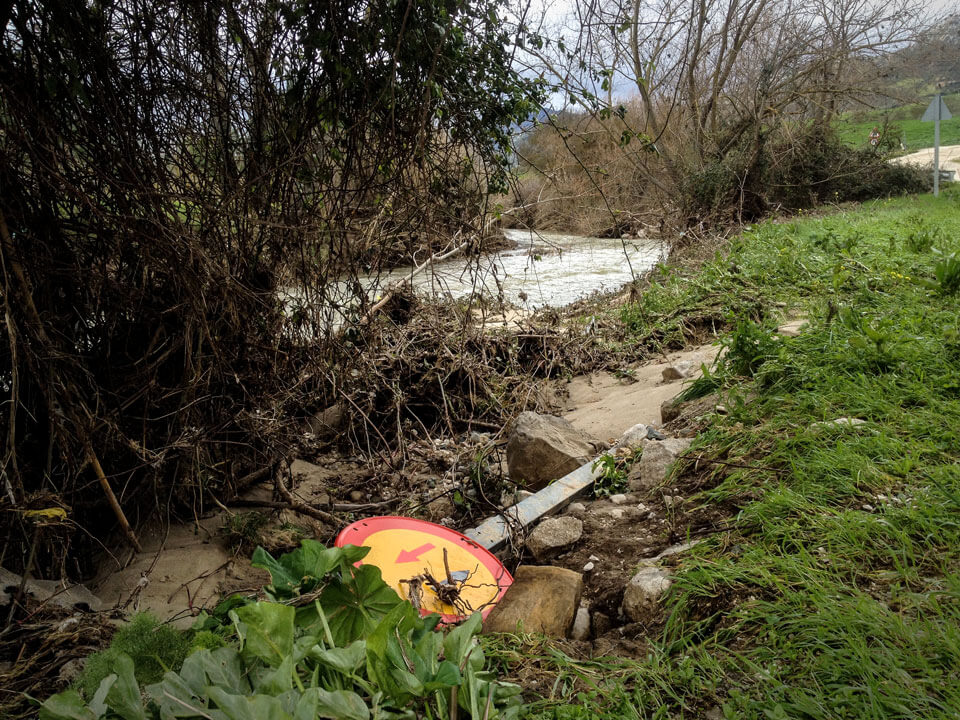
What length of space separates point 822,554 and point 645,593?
24.1 inches

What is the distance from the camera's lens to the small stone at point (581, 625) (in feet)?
8.25

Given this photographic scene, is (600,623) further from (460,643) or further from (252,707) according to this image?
(252,707)

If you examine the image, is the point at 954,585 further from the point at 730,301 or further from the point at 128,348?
the point at 730,301

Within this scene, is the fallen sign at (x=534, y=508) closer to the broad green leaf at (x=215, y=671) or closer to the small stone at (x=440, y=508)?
the small stone at (x=440, y=508)

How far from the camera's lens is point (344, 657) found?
173 cm

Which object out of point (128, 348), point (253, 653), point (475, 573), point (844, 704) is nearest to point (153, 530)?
point (128, 348)

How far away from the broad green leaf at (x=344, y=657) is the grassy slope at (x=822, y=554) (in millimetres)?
581

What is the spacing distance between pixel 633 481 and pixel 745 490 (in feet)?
2.53

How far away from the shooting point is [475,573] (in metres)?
2.83

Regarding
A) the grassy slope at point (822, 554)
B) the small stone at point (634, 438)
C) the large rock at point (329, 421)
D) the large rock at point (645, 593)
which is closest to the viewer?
the grassy slope at point (822, 554)

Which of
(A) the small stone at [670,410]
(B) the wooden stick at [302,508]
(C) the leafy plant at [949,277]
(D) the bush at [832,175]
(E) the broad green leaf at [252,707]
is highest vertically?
(D) the bush at [832,175]

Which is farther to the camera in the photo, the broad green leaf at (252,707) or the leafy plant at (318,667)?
the leafy plant at (318,667)

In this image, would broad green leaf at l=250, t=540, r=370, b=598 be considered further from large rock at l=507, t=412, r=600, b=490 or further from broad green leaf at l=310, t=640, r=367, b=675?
large rock at l=507, t=412, r=600, b=490

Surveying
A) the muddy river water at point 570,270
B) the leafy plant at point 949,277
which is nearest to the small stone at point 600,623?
the leafy plant at point 949,277
